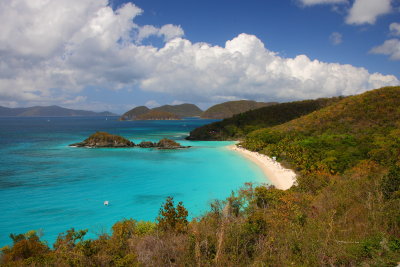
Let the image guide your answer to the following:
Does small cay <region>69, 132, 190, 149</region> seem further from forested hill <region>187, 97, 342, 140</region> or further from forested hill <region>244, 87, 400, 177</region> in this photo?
forested hill <region>187, 97, 342, 140</region>

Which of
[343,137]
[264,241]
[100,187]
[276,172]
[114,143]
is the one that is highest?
[343,137]

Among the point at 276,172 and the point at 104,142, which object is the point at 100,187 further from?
the point at 104,142

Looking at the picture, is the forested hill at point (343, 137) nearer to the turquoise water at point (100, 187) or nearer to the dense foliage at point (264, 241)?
the turquoise water at point (100, 187)

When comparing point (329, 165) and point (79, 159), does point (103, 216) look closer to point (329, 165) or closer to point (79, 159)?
point (329, 165)

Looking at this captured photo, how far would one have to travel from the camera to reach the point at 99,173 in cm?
3994

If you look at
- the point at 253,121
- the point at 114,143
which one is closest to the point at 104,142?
the point at 114,143

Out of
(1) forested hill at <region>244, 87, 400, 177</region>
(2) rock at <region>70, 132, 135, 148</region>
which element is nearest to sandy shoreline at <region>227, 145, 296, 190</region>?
(1) forested hill at <region>244, 87, 400, 177</region>

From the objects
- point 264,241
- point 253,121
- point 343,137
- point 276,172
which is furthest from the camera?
point 253,121

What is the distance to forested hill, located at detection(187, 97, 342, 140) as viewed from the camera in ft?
318

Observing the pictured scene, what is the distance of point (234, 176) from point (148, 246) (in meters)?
29.0

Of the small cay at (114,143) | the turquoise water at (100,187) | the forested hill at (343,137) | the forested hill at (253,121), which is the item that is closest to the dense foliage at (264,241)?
the turquoise water at (100,187)

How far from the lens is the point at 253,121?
106750mm

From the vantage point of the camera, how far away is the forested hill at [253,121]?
9706 centimetres

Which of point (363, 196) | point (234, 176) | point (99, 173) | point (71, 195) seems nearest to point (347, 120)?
point (234, 176)
